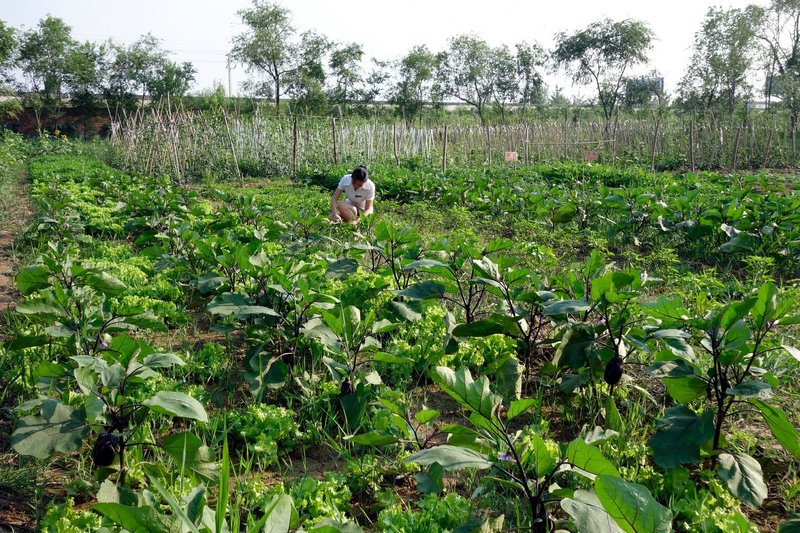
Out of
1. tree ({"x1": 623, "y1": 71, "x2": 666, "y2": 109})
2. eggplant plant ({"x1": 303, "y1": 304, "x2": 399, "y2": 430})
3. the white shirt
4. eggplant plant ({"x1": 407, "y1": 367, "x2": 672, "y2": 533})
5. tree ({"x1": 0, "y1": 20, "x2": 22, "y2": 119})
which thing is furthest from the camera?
tree ({"x1": 623, "y1": 71, "x2": 666, "y2": 109})

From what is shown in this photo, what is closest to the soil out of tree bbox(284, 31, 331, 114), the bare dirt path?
the bare dirt path

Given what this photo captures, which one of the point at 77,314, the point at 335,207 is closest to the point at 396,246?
the point at 77,314

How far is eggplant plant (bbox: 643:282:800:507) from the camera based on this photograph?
192cm

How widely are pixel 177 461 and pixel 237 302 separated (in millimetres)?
1039

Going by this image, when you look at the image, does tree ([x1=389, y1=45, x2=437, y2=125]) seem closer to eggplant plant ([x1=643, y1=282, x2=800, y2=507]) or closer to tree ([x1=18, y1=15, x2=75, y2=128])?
tree ([x1=18, y1=15, x2=75, y2=128])

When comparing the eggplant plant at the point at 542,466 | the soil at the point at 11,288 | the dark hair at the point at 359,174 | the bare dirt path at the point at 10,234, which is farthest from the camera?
the dark hair at the point at 359,174

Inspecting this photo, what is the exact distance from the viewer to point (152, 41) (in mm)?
50375

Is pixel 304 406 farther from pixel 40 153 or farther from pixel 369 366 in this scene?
pixel 40 153

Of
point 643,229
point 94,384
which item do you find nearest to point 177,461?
point 94,384

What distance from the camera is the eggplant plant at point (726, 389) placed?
1.92 meters

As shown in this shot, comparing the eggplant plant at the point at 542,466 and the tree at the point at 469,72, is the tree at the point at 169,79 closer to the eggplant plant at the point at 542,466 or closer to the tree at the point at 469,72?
the tree at the point at 469,72

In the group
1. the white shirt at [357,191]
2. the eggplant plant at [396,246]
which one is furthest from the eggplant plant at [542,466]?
the white shirt at [357,191]

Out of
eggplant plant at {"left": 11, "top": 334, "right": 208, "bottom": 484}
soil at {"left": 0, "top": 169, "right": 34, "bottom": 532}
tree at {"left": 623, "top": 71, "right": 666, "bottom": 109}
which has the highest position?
tree at {"left": 623, "top": 71, "right": 666, "bottom": 109}

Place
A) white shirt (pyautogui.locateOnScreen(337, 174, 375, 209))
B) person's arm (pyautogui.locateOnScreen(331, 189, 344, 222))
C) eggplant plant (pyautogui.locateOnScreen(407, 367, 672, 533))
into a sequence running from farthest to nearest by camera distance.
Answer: white shirt (pyautogui.locateOnScreen(337, 174, 375, 209))
person's arm (pyautogui.locateOnScreen(331, 189, 344, 222))
eggplant plant (pyautogui.locateOnScreen(407, 367, 672, 533))
